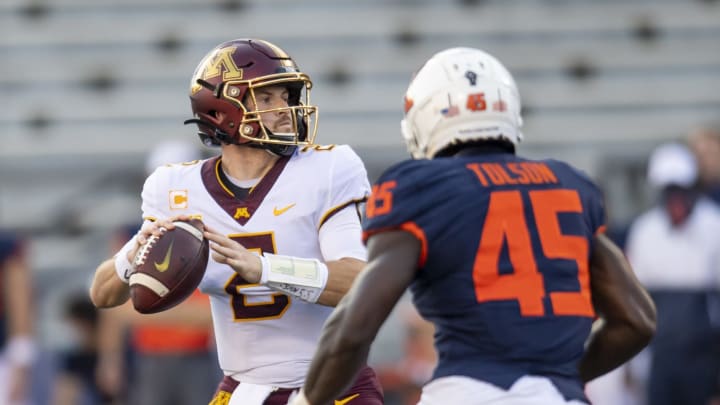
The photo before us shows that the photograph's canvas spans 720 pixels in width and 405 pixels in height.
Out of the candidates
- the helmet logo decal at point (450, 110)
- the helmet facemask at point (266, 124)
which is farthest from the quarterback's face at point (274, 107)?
the helmet logo decal at point (450, 110)

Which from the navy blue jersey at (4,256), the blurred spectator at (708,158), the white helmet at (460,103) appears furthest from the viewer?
the blurred spectator at (708,158)

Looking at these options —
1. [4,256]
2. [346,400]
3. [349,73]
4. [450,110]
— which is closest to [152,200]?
[346,400]

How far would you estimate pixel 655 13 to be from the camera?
34.7 feet

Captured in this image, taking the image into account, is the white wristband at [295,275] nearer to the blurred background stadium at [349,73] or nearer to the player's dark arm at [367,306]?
the player's dark arm at [367,306]

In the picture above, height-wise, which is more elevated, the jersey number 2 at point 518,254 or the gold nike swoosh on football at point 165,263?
the jersey number 2 at point 518,254

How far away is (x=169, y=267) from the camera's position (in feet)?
12.4

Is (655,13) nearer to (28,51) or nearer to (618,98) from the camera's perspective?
(618,98)

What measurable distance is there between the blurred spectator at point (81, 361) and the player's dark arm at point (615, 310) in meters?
5.33

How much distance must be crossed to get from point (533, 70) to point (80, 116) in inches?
135

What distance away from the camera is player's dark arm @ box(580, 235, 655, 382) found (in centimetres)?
333

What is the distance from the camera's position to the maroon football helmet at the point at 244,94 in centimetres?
412

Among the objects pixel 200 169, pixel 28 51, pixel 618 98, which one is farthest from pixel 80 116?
pixel 200 169

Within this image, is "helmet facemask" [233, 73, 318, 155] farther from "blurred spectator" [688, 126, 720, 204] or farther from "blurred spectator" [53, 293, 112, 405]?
"blurred spectator" [688, 126, 720, 204]

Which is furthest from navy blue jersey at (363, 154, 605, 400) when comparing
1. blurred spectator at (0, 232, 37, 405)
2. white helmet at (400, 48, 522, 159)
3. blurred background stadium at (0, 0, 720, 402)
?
blurred background stadium at (0, 0, 720, 402)
